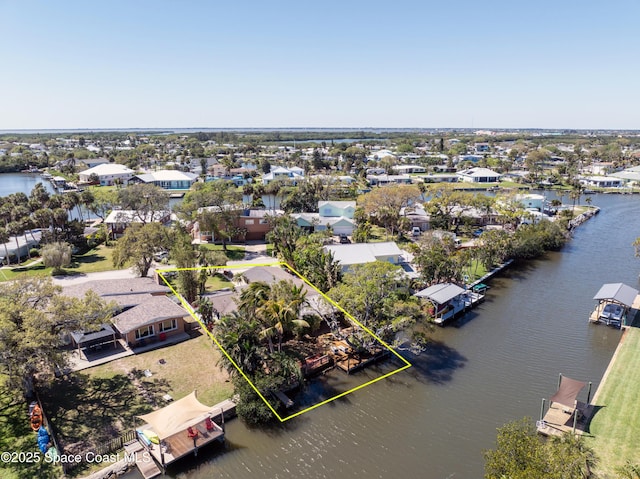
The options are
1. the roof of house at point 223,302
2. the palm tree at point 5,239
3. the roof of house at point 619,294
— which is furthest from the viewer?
the palm tree at point 5,239

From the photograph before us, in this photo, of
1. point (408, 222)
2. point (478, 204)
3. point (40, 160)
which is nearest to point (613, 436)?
point (408, 222)

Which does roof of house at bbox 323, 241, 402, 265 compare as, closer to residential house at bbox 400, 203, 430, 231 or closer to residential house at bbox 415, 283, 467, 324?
residential house at bbox 415, 283, 467, 324

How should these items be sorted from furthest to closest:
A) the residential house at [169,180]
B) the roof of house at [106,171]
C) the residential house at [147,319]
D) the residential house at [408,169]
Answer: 1. the residential house at [408,169]
2. the roof of house at [106,171]
3. the residential house at [169,180]
4. the residential house at [147,319]

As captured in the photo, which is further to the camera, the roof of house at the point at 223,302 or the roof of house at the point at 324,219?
the roof of house at the point at 324,219

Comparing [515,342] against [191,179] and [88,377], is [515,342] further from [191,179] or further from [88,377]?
[191,179]

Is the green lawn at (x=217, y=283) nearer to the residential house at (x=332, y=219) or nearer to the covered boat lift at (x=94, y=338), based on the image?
the covered boat lift at (x=94, y=338)

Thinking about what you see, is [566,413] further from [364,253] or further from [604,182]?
[604,182]

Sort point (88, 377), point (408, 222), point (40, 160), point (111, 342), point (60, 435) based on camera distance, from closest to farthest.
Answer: point (60, 435), point (88, 377), point (111, 342), point (408, 222), point (40, 160)

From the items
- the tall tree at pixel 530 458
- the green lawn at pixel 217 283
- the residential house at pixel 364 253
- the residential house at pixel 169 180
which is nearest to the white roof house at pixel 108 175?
the residential house at pixel 169 180
